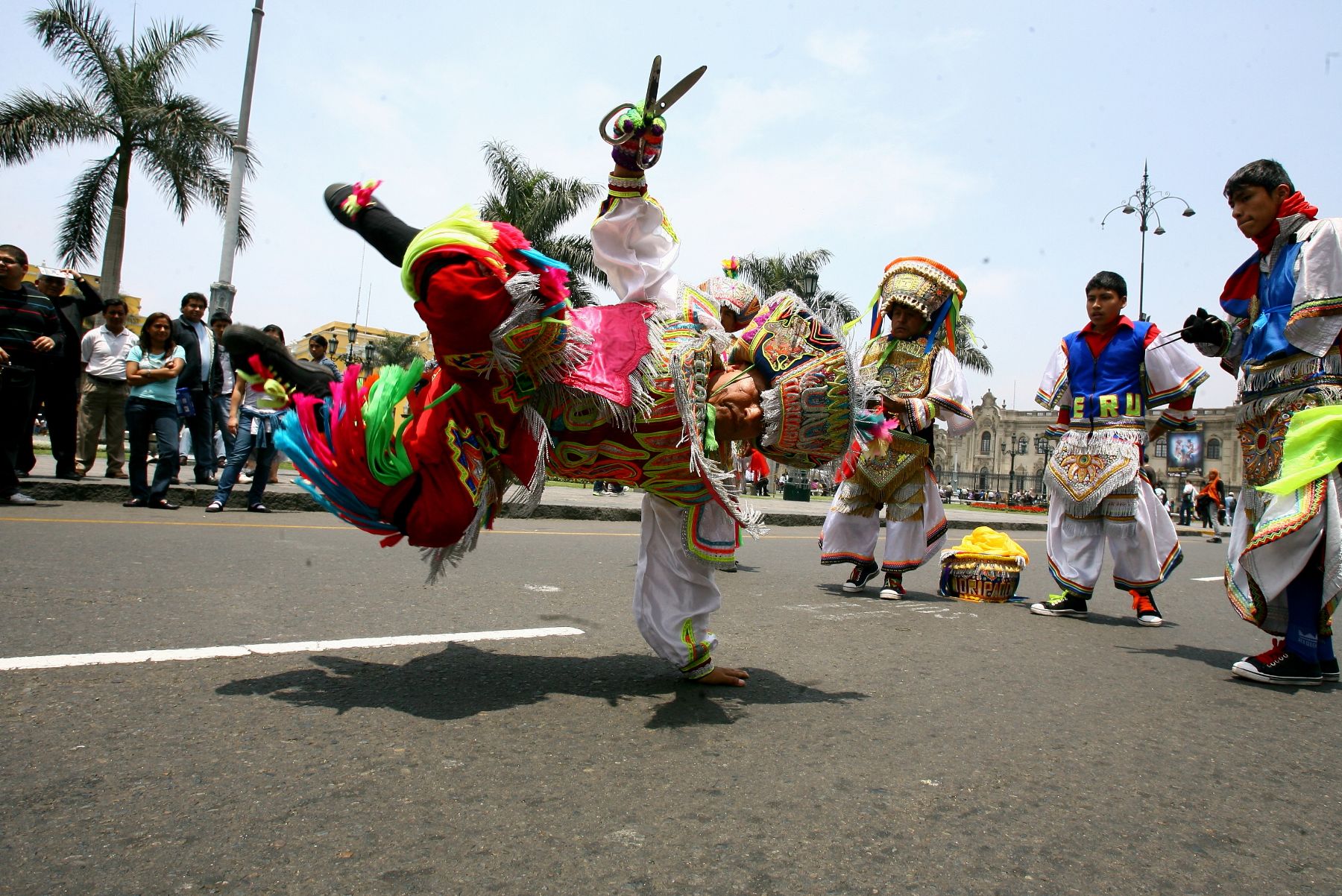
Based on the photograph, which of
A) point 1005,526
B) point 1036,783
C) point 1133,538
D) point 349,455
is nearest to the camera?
point 1036,783

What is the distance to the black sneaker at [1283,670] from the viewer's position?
12.7 ft

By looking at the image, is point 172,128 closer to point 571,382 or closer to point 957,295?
point 957,295

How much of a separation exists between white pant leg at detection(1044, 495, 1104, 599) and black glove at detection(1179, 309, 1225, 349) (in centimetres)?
160

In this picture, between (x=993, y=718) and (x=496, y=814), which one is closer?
(x=496, y=814)

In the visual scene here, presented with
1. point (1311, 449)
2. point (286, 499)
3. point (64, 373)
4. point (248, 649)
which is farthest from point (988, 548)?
point (64, 373)

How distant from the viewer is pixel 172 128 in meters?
18.0

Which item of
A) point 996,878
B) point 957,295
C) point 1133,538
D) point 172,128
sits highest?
point 172,128

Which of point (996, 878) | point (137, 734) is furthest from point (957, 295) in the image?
point (137, 734)

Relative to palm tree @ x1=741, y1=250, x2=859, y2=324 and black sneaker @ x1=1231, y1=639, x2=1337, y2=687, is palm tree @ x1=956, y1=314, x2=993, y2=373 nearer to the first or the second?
palm tree @ x1=741, y1=250, x2=859, y2=324

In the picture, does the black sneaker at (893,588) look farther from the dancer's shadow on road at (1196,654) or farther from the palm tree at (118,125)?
the palm tree at (118,125)

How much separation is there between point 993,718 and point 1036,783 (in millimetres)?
603

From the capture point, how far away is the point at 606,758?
2.50 m

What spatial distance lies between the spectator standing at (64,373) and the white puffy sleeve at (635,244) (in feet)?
22.4

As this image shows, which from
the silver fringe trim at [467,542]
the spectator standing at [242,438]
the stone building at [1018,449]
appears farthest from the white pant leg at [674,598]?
the stone building at [1018,449]
